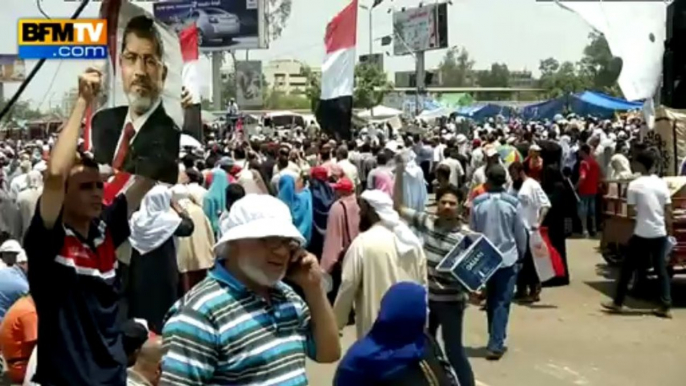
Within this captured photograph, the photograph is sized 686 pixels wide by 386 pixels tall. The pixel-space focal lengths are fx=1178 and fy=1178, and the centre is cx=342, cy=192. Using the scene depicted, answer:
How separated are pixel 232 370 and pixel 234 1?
69566 millimetres

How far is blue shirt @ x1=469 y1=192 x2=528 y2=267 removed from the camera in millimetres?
10266

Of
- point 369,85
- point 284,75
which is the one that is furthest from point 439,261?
point 284,75

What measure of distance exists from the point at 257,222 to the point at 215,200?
875cm

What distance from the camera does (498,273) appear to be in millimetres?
10188

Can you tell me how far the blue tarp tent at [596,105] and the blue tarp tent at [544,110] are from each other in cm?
356

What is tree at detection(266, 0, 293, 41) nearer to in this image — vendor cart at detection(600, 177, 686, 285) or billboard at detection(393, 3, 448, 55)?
billboard at detection(393, 3, 448, 55)

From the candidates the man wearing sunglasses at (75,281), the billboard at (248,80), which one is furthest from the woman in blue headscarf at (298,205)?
the billboard at (248,80)

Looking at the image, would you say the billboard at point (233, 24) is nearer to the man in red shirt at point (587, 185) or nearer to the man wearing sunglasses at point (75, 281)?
the man in red shirt at point (587, 185)

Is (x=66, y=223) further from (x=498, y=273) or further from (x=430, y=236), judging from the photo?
(x=498, y=273)

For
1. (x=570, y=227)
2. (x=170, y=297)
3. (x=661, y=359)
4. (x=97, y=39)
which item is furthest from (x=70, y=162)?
(x=570, y=227)

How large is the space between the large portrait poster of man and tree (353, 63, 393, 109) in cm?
5443

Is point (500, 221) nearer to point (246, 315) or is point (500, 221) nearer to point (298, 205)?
point (298, 205)

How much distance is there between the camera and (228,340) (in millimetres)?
3457

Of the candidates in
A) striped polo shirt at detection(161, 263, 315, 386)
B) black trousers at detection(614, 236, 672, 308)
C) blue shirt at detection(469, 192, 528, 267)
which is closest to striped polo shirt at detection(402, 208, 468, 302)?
blue shirt at detection(469, 192, 528, 267)
